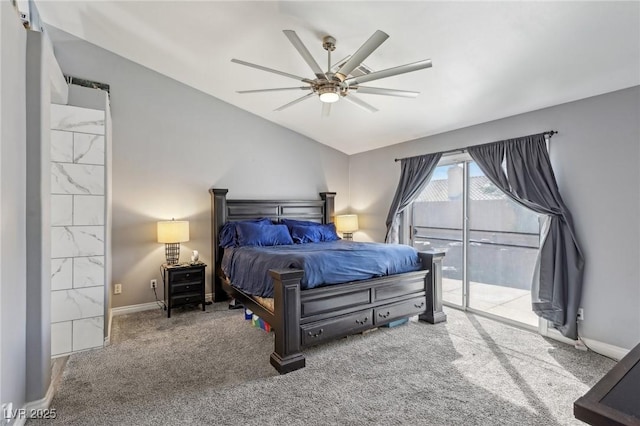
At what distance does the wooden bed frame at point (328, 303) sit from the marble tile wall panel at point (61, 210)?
1.84 meters

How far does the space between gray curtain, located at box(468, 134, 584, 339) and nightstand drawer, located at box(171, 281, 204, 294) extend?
13.2ft

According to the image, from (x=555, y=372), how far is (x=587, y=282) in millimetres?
1071

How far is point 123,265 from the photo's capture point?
418 cm

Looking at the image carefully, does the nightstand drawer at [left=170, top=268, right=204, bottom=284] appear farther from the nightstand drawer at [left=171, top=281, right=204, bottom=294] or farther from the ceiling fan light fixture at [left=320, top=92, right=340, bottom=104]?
the ceiling fan light fixture at [left=320, top=92, right=340, bottom=104]

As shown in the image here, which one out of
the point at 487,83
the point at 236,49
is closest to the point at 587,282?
the point at 487,83

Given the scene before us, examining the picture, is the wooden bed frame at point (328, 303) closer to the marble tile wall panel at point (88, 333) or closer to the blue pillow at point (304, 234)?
the blue pillow at point (304, 234)

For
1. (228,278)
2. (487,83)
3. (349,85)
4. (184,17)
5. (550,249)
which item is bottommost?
(228,278)

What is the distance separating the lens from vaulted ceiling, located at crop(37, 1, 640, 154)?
2.40 m

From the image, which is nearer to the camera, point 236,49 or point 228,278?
point 236,49

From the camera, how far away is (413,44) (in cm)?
284

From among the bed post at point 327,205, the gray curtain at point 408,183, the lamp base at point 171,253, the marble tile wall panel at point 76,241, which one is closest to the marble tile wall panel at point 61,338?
the marble tile wall panel at point 76,241

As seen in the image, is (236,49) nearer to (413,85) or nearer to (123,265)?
(413,85)

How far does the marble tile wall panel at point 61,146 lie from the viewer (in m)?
2.90

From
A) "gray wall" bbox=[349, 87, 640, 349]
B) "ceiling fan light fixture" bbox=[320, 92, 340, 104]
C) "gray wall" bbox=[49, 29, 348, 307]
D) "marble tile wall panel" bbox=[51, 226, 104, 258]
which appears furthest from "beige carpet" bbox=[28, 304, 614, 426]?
"ceiling fan light fixture" bbox=[320, 92, 340, 104]
